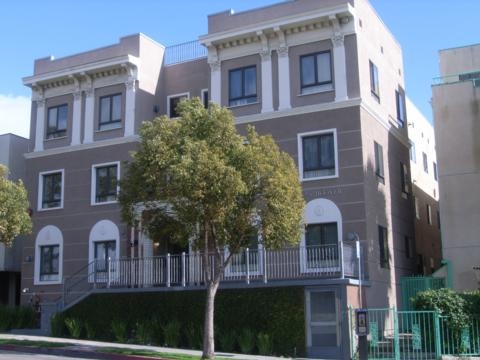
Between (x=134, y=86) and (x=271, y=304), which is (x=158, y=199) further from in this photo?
(x=134, y=86)

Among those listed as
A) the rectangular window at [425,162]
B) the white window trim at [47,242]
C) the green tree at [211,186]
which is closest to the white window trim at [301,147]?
the green tree at [211,186]

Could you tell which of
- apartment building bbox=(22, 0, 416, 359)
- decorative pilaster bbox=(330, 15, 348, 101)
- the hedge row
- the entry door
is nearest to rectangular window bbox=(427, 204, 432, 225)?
apartment building bbox=(22, 0, 416, 359)

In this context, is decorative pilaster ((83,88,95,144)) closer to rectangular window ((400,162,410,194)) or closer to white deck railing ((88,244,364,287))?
white deck railing ((88,244,364,287))

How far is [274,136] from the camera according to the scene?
83.2ft

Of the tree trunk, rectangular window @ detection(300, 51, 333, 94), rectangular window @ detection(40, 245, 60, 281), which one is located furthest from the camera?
rectangular window @ detection(40, 245, 60, 281)

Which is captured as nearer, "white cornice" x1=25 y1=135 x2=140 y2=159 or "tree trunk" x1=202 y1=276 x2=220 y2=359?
"tree trunk" x1=202 y1=276 x2=220 y2=359

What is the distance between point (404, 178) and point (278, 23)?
29.4ft

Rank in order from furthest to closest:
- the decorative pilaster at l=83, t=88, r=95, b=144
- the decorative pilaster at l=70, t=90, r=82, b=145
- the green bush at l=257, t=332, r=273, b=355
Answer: the decorative pilaster at l=70, t=90, r=82, b=145
the decorative pilaster at l=83, t=88, r=95, b=144
the green bush at l=257, t=332, r=273, b=355

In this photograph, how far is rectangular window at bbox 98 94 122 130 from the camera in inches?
1156

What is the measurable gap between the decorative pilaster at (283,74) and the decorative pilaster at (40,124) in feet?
38.8

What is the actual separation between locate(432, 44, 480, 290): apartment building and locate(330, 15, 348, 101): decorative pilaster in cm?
443

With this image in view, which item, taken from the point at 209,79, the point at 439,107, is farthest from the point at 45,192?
the point at 439,107

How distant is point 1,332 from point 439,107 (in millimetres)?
19548

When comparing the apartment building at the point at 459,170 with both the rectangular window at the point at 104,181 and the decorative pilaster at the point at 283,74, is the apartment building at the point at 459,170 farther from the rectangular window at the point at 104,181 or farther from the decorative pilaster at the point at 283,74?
the rectangular window at the point at 104,181
